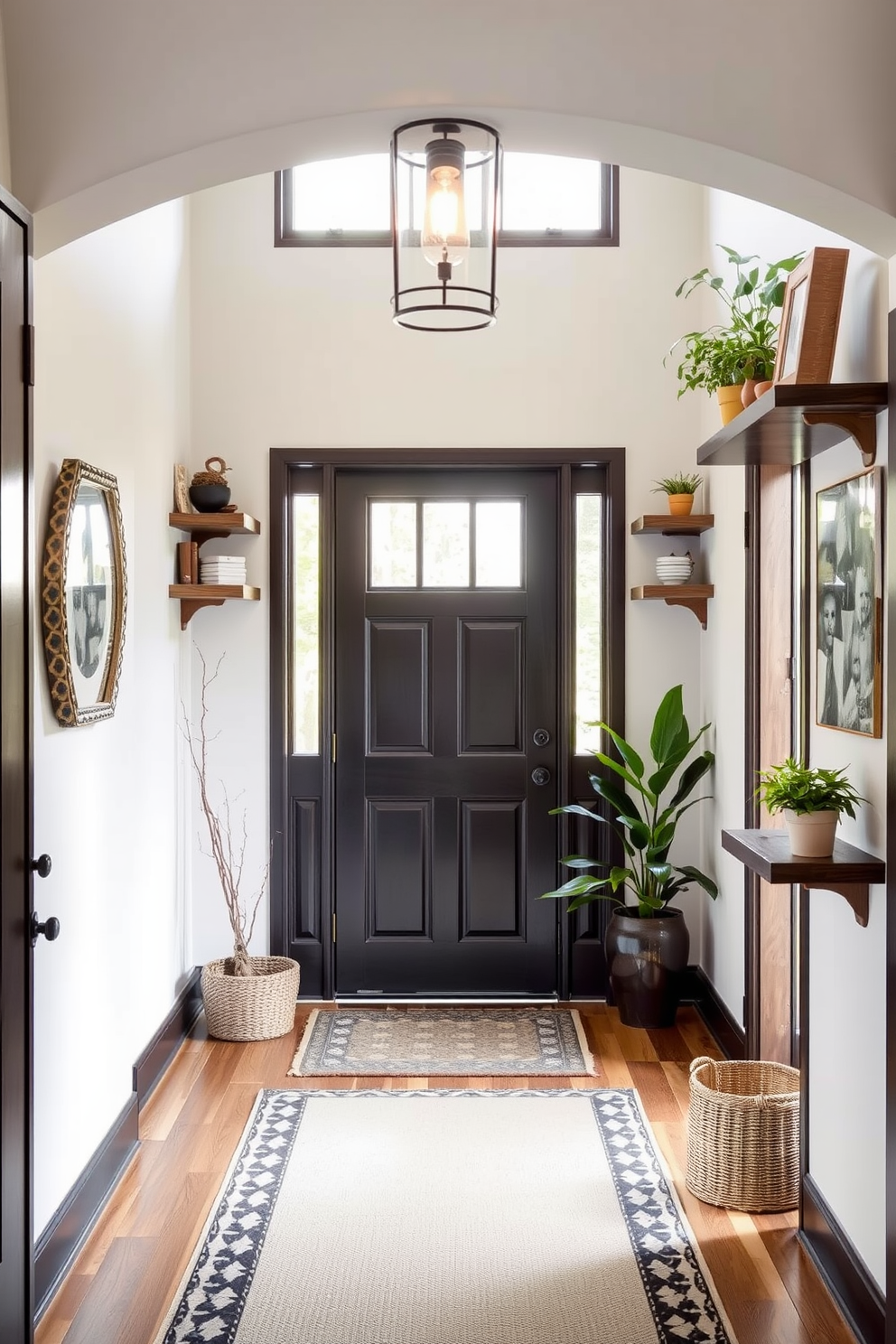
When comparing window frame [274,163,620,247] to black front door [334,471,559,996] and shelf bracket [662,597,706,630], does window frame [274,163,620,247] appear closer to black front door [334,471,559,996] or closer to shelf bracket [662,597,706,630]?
black front door [334,471,559,996]

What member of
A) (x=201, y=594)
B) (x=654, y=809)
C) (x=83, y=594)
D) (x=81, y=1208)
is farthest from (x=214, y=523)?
(x=81, y=1208)

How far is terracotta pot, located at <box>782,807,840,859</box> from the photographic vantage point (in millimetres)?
2355

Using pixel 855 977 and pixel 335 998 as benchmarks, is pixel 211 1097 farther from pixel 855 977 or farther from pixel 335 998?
pixel 855 977

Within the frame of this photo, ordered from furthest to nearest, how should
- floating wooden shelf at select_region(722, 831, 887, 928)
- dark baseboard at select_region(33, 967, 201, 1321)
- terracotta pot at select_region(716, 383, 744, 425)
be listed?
terracotta pot at select_region(716, 383, 744, 425) < dark baseboard at select_region(33, 967, 201, 1321) < floating wooden shelf at select_region(722, 831, 887, 928)

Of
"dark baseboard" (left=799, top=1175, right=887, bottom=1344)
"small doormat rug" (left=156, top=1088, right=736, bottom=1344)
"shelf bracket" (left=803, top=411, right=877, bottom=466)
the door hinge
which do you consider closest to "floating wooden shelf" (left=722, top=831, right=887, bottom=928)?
"dark baseboard" (left=799, top=1175, right=887, bottom=1344)

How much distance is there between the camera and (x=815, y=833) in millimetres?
2357

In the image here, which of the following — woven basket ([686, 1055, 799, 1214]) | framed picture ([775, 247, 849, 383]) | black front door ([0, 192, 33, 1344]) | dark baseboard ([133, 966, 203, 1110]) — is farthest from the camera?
dark baseboard ([133, 966, 203, 1110])

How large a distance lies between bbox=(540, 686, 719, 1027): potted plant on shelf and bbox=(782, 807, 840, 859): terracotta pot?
5.75ft

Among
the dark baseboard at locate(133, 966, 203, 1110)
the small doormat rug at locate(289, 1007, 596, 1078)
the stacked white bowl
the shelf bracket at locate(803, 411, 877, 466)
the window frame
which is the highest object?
the window frame

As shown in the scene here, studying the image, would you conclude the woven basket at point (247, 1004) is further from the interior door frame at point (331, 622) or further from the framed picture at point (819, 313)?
the framed picture at point (819, 313)

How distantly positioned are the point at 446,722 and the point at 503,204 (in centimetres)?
202

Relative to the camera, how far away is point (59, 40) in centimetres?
215

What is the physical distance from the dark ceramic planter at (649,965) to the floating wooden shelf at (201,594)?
5.93 ft

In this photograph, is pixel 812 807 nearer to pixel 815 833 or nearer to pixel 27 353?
pixel 815 833
